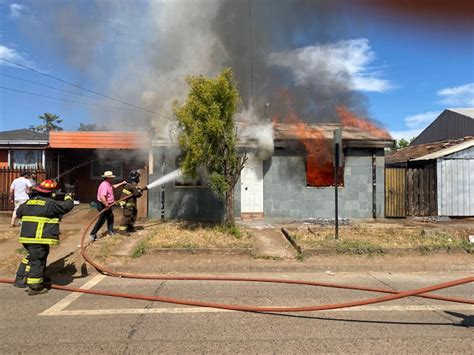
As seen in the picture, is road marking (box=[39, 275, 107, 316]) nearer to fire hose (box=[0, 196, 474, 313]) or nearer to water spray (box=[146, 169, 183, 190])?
fire hose (box=[0, 196, 474, 313])

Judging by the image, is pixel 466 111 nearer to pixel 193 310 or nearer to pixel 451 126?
pixel 451 126

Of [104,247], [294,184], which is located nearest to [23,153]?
[104,247]

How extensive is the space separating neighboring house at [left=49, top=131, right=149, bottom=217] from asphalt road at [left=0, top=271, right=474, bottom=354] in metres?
8.32

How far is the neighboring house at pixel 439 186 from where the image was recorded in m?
13.0

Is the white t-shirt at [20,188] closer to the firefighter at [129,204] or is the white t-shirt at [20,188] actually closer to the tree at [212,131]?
the firefighter at [129,204]

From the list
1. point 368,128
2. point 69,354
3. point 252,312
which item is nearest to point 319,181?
point 368,128

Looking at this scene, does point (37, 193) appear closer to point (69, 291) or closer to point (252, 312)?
point (69, 291)

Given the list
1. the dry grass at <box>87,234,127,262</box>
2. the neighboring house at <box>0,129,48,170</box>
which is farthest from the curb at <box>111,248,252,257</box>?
the neighboring house at <box>0,129,48,170</box>

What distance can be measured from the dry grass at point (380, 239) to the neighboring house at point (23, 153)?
10.2 meters

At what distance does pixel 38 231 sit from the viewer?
5.22m

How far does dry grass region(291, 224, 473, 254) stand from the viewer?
773 centimetres

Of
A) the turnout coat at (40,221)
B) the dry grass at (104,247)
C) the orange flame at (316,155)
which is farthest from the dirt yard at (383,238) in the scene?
the turnout coat at (40,221)

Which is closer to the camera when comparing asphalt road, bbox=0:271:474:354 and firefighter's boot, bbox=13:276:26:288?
asphalt road, bbox=0:271:474:354

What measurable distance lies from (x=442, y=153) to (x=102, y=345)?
12797 millimetres
